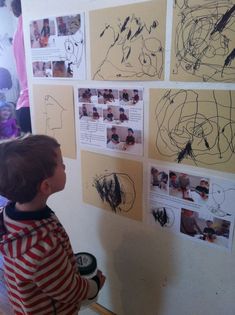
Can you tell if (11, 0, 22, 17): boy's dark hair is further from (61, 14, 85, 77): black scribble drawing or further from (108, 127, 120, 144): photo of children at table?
(108, 127, 120, 144): photo of children at table

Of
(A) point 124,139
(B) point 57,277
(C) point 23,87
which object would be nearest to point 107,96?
(A) point 124,139

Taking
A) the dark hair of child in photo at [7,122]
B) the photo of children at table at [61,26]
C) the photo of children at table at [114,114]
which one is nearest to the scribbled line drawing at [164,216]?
the photo of children at table at [114,114]

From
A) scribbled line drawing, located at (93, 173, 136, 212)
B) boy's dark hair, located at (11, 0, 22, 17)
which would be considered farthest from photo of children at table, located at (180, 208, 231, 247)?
boy's dark hair, located at (11, 0, 22, 17)

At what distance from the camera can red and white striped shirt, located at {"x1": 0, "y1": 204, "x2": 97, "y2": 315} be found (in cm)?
81

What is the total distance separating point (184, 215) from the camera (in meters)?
1.03

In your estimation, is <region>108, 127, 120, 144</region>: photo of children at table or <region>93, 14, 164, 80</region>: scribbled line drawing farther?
<region>108, 127, 120, 144</region>: photo of children at table

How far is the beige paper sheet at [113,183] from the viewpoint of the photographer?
3.70 ft

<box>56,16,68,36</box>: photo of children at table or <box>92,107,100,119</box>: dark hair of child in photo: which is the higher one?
<box>56,16,68,36</box>: photo of children at table

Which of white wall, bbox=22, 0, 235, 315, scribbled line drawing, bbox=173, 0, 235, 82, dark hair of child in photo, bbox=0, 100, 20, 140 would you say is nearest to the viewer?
scribbled line drawing, bbox=173, 0, 235, 82

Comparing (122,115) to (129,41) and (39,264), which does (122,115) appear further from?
(39,264)

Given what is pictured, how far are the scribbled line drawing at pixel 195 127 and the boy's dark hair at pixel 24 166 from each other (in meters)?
0.38

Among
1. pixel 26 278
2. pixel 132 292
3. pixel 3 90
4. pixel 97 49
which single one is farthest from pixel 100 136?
pixel 3 90

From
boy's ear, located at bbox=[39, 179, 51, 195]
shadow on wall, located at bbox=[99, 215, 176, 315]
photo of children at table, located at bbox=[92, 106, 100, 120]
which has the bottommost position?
shadow on wall, located at bbox=[99, 215, 176, 315]

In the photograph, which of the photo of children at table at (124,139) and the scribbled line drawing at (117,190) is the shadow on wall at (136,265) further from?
the photo of children at table at (124,139)
